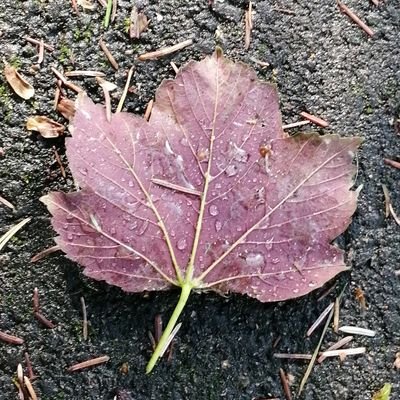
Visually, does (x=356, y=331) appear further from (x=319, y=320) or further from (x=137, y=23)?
(x=137, y=23)

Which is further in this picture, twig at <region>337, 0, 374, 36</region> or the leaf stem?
twig at <region>337, 0, 374, 36</region>

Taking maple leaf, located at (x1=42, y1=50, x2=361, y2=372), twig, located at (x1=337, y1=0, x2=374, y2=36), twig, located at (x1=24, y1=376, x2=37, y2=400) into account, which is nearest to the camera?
maple leaf, located at (x1=42, y1=50, x2=361, y2=372)

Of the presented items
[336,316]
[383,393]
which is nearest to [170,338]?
[336,316]

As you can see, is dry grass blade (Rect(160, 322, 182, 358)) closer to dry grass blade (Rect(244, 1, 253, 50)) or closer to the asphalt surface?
the asphalt surface

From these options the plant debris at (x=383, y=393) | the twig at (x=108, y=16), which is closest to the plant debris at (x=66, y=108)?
the twig at (x=108, y=16)

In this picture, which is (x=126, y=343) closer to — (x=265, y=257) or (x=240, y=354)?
(x=240, y=354)

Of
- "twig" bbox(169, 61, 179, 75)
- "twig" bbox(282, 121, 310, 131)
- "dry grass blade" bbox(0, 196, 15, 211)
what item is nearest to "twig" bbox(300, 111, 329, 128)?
"twig" bbox(282, 121, 310, 131)

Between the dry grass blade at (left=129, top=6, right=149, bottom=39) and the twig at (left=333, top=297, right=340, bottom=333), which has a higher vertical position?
the dry grass blade at (left=129, top=6, right=149, bottom=39)
